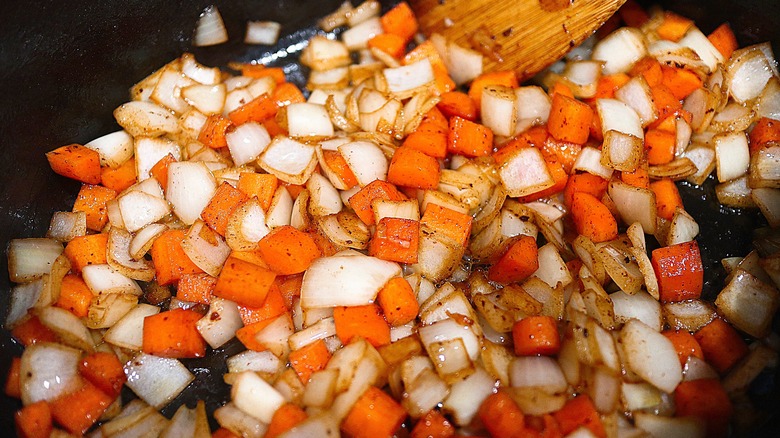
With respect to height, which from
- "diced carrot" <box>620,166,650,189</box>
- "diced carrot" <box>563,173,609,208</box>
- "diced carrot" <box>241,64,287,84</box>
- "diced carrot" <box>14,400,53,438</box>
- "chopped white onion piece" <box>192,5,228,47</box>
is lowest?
"diced carrot" <box>14,400,53,438</box>

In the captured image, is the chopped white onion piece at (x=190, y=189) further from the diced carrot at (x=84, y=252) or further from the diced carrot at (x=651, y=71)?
the diced carrot at (x=651, y=71)

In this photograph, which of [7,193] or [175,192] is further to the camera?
[175,192]

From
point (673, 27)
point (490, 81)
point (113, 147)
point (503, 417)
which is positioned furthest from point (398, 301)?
point (673, 27)

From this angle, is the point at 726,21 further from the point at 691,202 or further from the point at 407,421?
the point at 407,421

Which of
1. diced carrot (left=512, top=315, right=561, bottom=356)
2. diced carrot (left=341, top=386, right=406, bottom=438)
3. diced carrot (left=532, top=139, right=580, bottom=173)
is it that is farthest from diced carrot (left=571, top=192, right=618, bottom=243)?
diced carrot (left=341, top=386, right=406, bottom=438)

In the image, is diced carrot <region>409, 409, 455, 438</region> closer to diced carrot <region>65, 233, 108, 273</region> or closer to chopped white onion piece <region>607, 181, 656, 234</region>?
chopped white onion piece <region>607, 181, 656, 234</region>

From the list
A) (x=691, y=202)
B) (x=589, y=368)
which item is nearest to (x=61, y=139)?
(x=589, y=368)

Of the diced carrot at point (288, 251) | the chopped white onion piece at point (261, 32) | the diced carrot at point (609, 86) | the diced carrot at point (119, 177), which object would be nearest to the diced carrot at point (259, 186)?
the diced carrot at point (288, 251)

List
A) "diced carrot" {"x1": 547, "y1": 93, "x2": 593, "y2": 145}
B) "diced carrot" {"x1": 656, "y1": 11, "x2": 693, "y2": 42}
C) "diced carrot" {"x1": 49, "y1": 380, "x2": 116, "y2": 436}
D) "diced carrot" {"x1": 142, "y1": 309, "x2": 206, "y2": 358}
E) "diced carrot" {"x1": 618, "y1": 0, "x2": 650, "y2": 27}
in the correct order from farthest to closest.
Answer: "diced carrot" {"x1": 618, "y1": 0, "x2": 650, "y2": 27} < "diced carrot" {"x1": 656, "y1": 11, "x2": 693, "y2": 42} < "diced carrot" {"x1": 547, "y1": 93, "x2": 593, "y2": 145} < "diced carrot" {"x1": 142, "y1": 309, "x2": 206, "y2": 358} < "diced carrot" {"x1": 49, "y1": 380, "x2": 116, "y2": 436}
